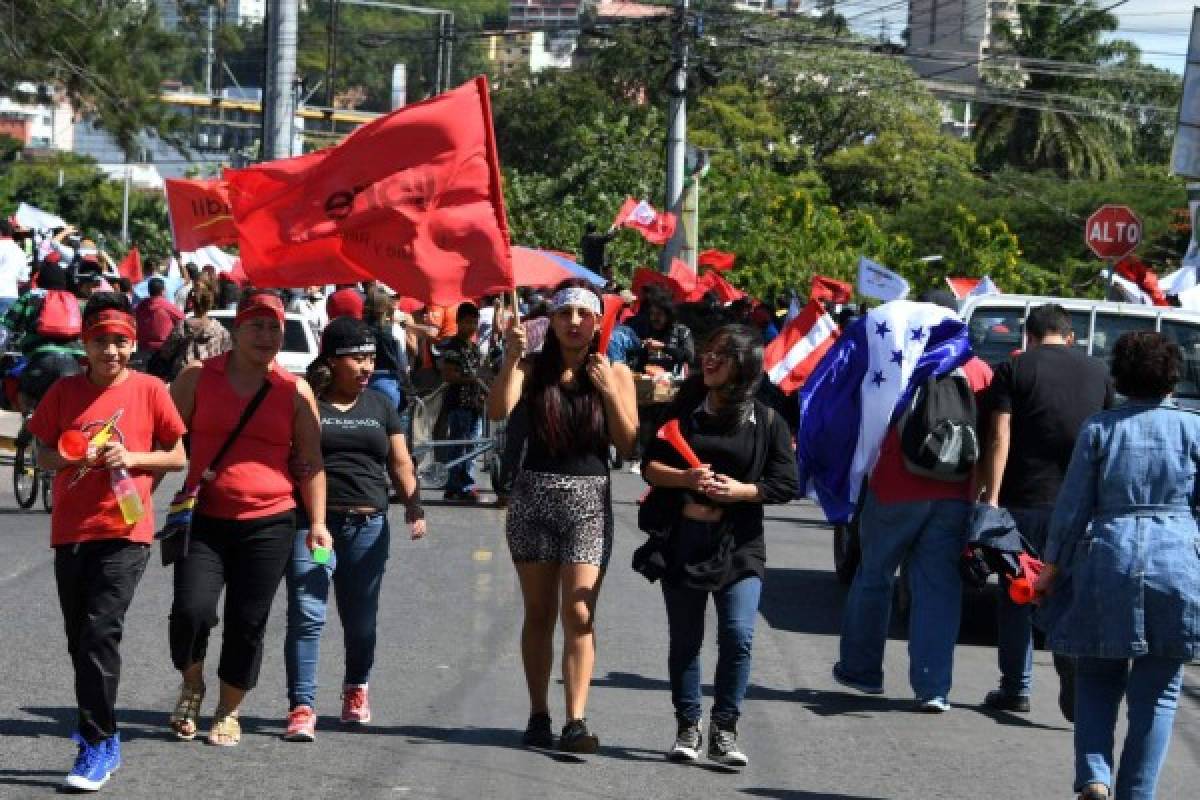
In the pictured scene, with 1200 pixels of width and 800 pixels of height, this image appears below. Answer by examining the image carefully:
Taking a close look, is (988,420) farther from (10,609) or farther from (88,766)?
(10,609)

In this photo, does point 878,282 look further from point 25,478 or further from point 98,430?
point 98,430

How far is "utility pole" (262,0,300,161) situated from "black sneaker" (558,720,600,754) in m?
22.6

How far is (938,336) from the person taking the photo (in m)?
10.2

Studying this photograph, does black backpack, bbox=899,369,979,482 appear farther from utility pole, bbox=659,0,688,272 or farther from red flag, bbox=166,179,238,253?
utility pole, bbox=659,0,688,272

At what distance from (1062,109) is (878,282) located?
169 feet

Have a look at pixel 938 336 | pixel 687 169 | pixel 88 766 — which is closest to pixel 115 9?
pixel 687 169

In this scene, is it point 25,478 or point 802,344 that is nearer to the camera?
point 25,478

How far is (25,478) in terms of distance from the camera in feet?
54.0

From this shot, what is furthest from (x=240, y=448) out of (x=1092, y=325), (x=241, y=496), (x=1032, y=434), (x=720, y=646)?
(x=1092, y=325)

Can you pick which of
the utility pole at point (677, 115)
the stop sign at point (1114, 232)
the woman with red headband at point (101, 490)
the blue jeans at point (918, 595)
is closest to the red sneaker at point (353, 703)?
the woman with red headband at point (101, 490)

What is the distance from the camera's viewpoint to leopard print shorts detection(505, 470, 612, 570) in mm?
8312

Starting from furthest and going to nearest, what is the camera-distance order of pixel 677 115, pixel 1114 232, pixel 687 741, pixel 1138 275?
pixel 677 115 < pixel 1138 275 < pixel 1114 232 < pixel 687 741

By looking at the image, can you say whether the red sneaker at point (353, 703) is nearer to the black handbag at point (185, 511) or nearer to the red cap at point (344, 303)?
the black handbag at point (185, 511)

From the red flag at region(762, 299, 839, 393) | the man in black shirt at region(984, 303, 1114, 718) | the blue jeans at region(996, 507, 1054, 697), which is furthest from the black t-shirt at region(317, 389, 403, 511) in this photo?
the red flag at region(762, 299, 839, 393)
